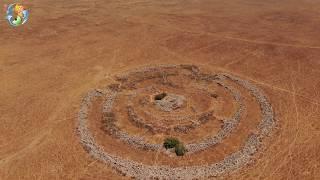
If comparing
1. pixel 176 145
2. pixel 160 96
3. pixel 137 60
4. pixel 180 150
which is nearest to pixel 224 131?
pixel 176 145

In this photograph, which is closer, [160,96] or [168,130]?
[168,130]

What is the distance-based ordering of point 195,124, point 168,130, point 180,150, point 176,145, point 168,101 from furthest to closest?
point 168,101
point 195,124
point 168,130
point 176,145
point 180,150

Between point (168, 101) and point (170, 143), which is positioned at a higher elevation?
point (168, 101)

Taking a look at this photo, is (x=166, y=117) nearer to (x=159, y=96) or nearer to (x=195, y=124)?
(x=195, y=124)

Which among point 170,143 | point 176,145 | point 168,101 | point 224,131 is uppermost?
point 168,101

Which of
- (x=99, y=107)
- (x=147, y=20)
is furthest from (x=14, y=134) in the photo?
(x=147, y=20)

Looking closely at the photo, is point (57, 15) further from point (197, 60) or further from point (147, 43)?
point (197, 60)
